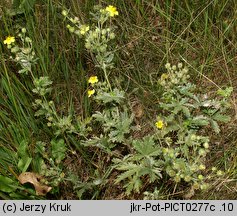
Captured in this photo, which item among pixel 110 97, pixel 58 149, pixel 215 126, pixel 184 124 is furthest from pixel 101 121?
pixel 215 126

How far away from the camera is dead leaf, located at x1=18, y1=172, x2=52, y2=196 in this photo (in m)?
2.55

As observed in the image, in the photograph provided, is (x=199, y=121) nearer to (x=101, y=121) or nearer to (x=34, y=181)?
(x=101, y=121)

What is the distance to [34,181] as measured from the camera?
255 centimetres

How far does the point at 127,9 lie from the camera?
2.92 metres

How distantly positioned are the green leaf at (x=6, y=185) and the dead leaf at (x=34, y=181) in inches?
2.3

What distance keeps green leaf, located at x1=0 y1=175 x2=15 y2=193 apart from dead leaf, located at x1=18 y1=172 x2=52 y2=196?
6 centimetres

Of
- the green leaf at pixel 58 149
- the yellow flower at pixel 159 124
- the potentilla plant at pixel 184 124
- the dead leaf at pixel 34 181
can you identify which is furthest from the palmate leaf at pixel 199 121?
the dead leaf at pixel 34 181

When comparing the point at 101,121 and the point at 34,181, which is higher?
the point at 101,121

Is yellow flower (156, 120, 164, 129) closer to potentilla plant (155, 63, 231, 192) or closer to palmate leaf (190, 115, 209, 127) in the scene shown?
potentilla plant (155, 63, 231, 192)

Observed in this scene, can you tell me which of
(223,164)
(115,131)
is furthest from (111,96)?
(223,164)

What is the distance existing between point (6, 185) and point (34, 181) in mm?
158

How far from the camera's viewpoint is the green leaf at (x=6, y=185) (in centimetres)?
252

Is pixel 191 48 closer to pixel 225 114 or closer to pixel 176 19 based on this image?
pixel 176 19

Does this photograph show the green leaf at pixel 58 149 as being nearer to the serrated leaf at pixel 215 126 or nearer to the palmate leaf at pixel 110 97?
the palmate leaf at pixel 110 97
